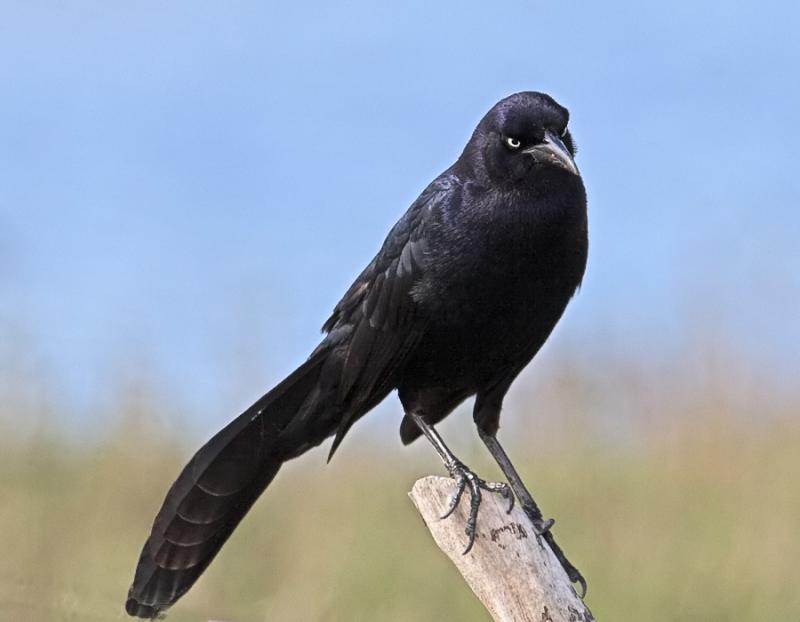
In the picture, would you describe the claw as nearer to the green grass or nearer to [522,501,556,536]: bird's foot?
[522,501,556,536]: bird's foot

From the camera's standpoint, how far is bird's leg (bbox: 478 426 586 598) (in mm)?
4785

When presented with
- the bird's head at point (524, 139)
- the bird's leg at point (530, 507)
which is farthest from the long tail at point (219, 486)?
the bird's head at point (524, 139)

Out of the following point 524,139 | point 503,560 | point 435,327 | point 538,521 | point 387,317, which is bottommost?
point 503,560

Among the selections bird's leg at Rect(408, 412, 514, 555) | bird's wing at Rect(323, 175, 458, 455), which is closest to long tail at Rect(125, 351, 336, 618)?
bird's wing at Rect(323, 175, 458, 455)

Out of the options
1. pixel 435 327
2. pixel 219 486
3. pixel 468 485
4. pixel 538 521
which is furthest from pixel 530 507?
pixel 219 486

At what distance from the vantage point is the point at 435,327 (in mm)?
4652

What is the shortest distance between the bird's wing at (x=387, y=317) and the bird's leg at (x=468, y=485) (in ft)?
0.87

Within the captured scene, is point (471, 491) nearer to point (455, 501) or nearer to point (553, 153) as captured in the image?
point (455, 501)

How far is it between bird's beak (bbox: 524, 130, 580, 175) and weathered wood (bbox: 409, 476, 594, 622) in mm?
1042

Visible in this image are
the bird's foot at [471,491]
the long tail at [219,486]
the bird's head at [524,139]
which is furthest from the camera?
the long tail at [219,486]

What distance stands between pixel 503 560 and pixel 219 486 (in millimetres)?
1106

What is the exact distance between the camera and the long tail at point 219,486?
4742 mm

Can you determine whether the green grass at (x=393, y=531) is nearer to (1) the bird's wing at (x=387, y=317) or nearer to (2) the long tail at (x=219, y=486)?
(2) the long tail at (x=219, y=486)

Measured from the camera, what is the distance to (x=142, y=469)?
6.20m
